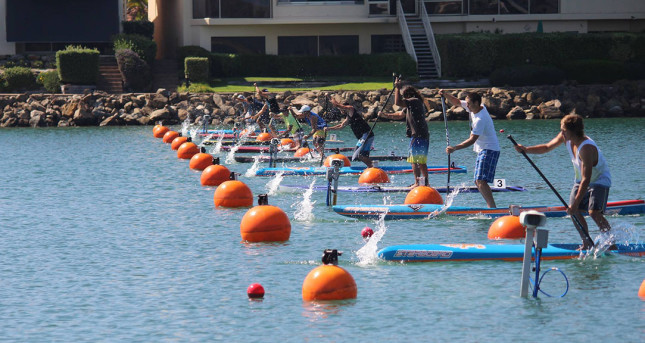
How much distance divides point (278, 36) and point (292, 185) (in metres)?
34.5

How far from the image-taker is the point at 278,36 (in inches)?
2315

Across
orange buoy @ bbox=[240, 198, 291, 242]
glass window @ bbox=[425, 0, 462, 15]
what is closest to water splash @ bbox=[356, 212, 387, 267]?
orange buoy @ bbox=[240, 198, 291, 242]

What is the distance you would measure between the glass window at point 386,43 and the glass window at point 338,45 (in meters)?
1.00

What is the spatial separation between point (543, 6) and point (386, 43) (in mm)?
8320

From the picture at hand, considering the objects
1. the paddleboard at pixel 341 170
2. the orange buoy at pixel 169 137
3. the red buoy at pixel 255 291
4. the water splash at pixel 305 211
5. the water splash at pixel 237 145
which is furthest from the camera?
the orange buoy at pixel 169 137

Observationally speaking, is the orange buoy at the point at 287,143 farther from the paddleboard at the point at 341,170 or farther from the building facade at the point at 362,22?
the building facade at the point at 362,22

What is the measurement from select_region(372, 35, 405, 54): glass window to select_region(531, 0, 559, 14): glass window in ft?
23.1

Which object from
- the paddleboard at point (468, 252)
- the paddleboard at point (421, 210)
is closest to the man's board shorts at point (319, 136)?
the paddleboard at point (421, 210)

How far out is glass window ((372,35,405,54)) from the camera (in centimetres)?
5903

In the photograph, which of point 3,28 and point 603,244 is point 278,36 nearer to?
point 3,28

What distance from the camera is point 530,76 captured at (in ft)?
176

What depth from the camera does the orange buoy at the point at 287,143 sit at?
34688mm

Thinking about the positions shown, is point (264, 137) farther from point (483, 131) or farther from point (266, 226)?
point (266, 226)

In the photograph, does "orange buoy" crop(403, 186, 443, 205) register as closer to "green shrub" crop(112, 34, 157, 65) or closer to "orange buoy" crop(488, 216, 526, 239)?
"orange buoy" crop(488, 216, 526, 239)
